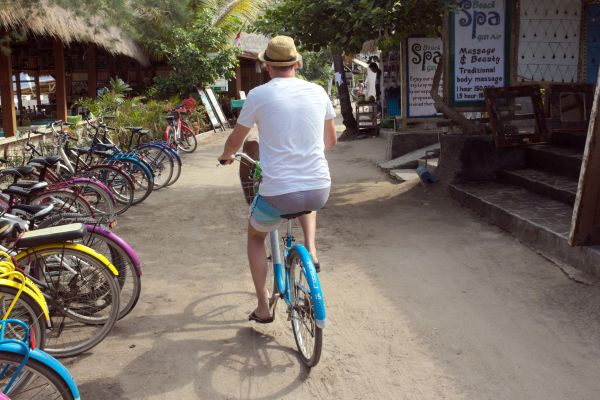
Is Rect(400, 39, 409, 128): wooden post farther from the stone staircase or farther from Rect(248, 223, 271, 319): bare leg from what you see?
Rect(248, 223, 271, 319): bare leg

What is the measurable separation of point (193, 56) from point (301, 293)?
17.7 m

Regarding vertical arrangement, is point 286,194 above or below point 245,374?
above

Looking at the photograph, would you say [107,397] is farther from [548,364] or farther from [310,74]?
[310,74]

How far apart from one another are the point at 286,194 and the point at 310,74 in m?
44.9

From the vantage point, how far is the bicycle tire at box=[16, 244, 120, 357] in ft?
13.4

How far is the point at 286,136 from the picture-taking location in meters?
3.81

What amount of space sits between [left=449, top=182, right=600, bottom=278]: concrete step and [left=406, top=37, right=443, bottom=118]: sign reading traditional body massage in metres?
4.14

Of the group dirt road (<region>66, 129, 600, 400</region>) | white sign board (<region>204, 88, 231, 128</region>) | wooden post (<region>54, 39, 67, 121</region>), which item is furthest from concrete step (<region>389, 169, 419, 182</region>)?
white sign board (<region>204, 88, 231, 128</region>)

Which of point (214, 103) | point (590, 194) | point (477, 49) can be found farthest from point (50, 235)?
point (214, 103)

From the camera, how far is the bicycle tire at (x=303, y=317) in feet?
12.2

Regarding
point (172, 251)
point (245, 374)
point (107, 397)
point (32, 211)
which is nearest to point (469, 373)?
point (245, 374)

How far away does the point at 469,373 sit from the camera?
3.77m

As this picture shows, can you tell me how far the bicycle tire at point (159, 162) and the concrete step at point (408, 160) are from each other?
3.79 m

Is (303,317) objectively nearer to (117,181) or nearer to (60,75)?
(117,181)
